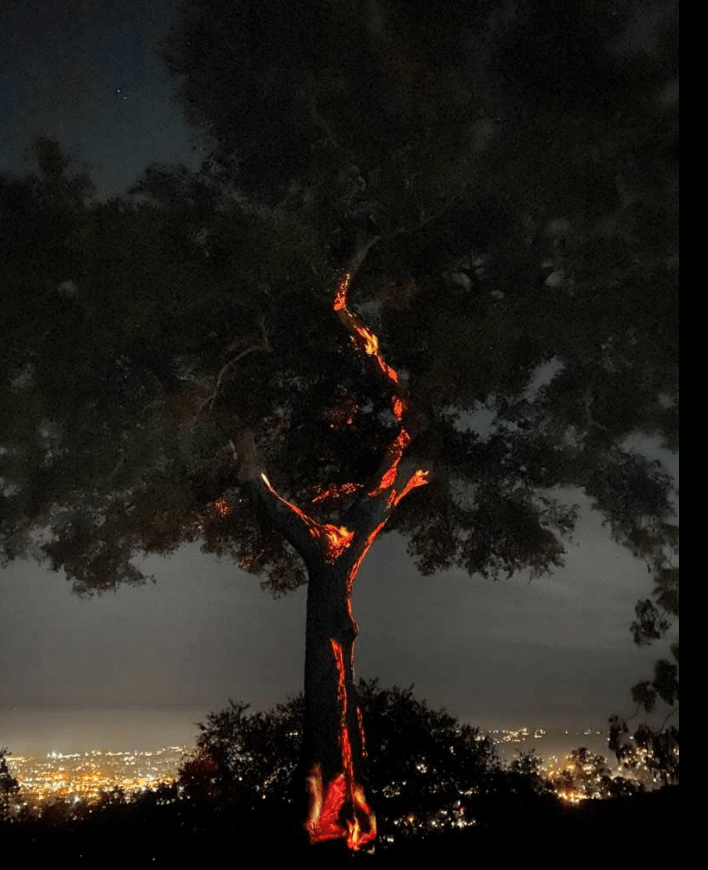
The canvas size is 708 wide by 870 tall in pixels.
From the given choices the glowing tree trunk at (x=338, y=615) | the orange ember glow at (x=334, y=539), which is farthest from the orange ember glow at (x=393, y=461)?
the orange ember glow at (x=334, y=539)

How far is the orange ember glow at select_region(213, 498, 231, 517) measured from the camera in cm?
1692

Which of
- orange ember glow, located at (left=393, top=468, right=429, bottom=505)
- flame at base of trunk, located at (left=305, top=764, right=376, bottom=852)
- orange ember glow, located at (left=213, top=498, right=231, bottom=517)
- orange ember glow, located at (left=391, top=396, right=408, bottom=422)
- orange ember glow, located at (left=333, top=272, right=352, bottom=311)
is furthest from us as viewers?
orange ember glow, located at (left=213, top=498, right=231, bottom=517)

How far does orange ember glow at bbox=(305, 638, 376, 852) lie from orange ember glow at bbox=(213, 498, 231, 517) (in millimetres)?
5606

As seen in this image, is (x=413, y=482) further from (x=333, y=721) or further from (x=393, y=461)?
(x=333, y=721)

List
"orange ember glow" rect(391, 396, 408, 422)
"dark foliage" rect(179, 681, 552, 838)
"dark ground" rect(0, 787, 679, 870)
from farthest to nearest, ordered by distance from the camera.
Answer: "orange ember glow" rect(391, 396, 408, 422) → "dark foliage" rect(179, 681, 552, 838) → "dark ground" rect(0, 787, 679, 870)

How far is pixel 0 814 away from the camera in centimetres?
1564

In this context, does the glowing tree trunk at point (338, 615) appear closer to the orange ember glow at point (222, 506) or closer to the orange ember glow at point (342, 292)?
the orange ember glow at point (342, 292)

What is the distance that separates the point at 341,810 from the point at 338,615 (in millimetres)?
2876

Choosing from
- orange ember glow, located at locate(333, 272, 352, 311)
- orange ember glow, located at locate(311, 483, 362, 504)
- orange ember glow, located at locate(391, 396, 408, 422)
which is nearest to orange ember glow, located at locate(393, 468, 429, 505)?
orange ember glow, located at locate(391, 396, 408, 422)

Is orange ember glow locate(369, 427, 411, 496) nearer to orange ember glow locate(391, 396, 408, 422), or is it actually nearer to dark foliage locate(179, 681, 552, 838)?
orange ember glow locate(391, 396, 408, 422)

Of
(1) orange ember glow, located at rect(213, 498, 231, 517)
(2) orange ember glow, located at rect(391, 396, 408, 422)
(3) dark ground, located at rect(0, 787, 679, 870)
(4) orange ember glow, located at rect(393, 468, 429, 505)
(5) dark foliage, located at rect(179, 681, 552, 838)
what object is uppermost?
(2) orange ember glow, located at rect(391, 396, 408, 422)

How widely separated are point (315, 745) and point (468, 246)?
8744 millimetres

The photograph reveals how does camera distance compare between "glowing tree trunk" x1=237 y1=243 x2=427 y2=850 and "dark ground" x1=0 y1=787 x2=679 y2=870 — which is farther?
Result: "glowing tree trunk" x1=237 y1=243 x2=427 y2=850

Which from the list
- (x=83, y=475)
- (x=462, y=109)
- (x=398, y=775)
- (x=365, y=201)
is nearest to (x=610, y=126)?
(x=462, y=109)
